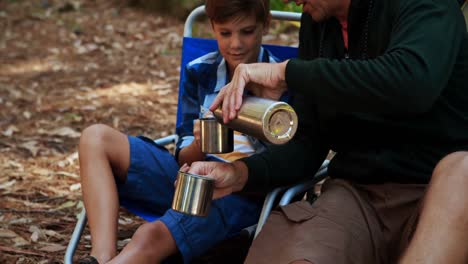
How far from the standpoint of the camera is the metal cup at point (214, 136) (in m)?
2.58

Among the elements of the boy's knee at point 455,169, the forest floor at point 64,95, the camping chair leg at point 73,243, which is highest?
the boy's knee at point 455,169

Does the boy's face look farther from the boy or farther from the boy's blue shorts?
the boy's blue shorts

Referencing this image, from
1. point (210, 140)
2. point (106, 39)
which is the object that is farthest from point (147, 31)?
point (210, 140)

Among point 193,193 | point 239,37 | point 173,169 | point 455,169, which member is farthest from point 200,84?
point 455,169

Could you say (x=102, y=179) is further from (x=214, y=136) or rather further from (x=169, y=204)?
(x=214, y=136)

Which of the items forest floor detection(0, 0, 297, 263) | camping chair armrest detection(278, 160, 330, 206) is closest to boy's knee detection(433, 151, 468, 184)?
camping chair armrest detection(278, 160, 330, 206)

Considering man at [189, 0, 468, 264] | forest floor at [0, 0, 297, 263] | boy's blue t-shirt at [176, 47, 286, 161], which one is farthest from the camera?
forest floor at [0, 0, 297, 263]

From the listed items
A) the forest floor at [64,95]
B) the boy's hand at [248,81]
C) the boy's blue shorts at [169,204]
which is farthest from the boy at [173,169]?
the forest floor at [64,95]

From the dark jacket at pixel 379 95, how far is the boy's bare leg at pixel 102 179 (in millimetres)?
575

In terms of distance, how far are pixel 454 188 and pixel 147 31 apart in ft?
23.9

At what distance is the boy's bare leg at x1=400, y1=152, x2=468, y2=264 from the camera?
2.06 metres

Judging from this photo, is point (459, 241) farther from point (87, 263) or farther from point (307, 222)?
point (87, 263)

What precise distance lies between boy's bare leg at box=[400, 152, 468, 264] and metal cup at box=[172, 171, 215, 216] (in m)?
0.70

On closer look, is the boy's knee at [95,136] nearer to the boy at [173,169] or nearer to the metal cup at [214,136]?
the boy at [173,169]
